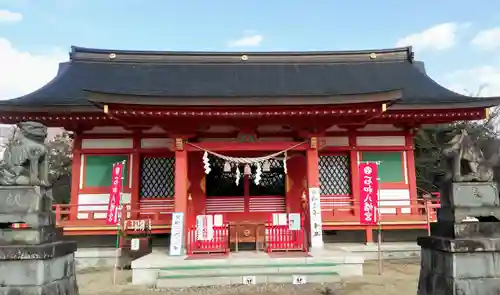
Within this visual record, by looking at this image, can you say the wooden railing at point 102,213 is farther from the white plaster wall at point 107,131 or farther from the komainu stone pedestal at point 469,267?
the komainu stone pedestal at point 469,267

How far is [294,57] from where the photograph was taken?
50.1 feet

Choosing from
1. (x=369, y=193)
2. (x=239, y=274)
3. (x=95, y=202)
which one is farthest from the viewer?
(x=95, y=202)

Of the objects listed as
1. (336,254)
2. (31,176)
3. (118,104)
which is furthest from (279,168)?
Answer: (31,176)

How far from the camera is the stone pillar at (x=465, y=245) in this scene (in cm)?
503

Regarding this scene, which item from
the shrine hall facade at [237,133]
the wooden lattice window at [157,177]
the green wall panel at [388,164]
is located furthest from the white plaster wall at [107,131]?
the green wall panel at [388,164]

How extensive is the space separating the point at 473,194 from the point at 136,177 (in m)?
9.21

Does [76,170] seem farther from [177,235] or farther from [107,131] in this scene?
[177,235]

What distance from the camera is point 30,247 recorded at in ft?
17.0

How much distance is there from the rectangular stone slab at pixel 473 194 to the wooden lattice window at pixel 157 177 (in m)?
8.28

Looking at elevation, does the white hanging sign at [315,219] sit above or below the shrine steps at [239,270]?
above

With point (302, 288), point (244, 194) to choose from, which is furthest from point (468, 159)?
point (244, 194)

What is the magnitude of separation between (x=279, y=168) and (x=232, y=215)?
214 centimetres

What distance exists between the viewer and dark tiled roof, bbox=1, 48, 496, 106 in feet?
40.1

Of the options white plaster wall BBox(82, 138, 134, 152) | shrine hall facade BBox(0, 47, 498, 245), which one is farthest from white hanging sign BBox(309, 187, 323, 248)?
white plaster wall BBox(82, 138, 134, 152)
